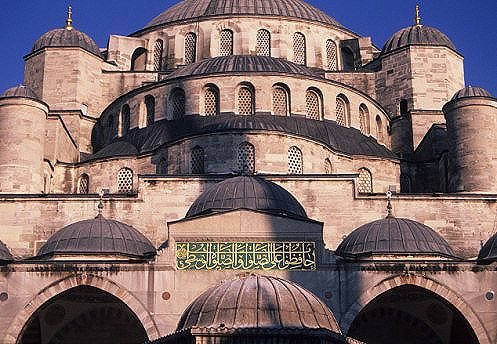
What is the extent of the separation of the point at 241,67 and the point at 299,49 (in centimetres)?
758

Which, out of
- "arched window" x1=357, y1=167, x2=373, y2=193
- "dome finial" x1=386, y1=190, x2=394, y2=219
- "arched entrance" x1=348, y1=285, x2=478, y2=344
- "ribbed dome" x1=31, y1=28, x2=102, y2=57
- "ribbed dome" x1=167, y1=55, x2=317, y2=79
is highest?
"ribbed dome" x1=31, y1=28, x2=102, y2=57

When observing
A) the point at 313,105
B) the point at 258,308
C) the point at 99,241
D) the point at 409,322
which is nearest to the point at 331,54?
the point at 313,105

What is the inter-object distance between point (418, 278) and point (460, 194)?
6.37 meters

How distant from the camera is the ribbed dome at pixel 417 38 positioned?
39062 mm

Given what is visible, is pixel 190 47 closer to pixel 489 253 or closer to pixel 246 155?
pixel 246 155

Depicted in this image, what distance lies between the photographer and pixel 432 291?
2467cm

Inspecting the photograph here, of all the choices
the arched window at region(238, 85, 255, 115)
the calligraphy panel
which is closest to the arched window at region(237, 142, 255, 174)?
the arched window at region(238, 85, 255, 115)

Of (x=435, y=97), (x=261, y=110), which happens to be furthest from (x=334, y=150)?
(x=435, y=97)

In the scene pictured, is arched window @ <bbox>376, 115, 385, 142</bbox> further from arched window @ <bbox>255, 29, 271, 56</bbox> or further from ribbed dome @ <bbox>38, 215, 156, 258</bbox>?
ribbed dome @ <bbox>38, 215, 156, 258</bbox>

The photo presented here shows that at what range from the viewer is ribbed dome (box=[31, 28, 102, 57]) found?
3875cm

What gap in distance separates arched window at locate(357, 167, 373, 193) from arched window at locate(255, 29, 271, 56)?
9.80 m

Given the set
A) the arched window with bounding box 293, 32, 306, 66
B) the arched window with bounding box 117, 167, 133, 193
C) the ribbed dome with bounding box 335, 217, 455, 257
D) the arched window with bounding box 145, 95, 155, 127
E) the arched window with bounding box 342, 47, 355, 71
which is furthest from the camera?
the arched window with bounding box 342, 47, 355, 71

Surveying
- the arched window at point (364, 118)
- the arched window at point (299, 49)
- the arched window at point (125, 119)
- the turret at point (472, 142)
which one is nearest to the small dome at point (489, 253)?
the turret at point (472, 142)

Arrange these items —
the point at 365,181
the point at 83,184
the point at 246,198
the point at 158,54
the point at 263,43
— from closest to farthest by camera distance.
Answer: the point at 246,198
the point at 365,181
the point at 83,184
the point at 263,43
the point at 158,54
